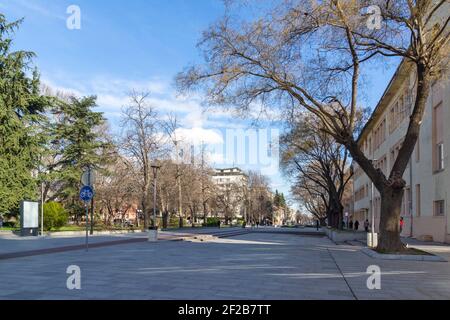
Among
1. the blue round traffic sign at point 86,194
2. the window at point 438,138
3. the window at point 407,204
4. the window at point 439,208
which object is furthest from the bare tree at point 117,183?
the blue round traffic sign at point 86,194

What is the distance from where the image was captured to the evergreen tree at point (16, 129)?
38312mm

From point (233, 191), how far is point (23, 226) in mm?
73829

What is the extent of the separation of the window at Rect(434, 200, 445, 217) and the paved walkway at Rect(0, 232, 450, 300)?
15866 millimetres

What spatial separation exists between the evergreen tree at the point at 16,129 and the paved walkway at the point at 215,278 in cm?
2400

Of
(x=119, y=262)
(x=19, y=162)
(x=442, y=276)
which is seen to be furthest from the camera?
(x=19, y=162)

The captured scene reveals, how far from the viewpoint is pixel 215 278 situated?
11.7 meters

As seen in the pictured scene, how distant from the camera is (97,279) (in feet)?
36.8

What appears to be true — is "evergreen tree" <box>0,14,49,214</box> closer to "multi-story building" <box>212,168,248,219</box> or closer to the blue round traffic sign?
the blue round traffic sign

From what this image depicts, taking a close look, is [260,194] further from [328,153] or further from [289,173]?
[328,153]

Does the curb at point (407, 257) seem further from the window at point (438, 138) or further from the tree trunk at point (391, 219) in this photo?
the window at point (438, 138)

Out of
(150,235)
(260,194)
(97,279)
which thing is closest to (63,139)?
(150,235)

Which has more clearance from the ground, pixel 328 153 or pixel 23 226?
pixel 328 153

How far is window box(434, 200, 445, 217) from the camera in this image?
1226 inches

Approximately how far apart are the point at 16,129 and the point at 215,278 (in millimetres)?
33149
